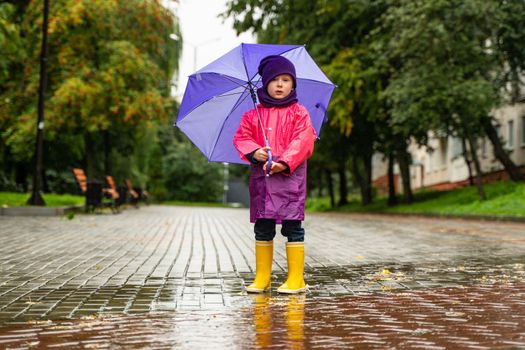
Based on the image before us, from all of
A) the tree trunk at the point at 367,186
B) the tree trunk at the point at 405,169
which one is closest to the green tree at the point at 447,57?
the tree trunk at the point at 405,169

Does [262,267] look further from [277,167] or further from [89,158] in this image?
[89,158]

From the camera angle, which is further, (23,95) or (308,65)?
(23,95)

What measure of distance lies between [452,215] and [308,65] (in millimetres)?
18250

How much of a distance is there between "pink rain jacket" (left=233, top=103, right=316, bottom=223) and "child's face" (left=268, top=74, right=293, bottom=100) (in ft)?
0.33

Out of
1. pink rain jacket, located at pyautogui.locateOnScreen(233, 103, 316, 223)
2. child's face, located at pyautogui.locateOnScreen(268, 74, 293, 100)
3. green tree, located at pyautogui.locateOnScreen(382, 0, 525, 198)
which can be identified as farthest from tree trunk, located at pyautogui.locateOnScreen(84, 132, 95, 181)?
child's face, located at pyautogui.locateOnScreen(268, 74, 293, 100)

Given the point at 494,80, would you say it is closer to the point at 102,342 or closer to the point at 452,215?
the point at 452,215

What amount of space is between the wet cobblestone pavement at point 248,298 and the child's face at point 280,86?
5.03ft

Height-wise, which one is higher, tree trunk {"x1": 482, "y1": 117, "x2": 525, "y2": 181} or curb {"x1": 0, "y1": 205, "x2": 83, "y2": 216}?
tree trunk {"x1": 482, "y1": 117, "x2": 525, "y2": 181}

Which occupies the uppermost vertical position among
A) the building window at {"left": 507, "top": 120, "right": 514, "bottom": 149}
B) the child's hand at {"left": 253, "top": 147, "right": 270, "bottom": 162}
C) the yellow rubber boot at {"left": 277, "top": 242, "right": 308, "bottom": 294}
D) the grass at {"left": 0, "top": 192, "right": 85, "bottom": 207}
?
Answer: the building window at {"left": 507, "top": 120, "right": 514, "bottom": 149}

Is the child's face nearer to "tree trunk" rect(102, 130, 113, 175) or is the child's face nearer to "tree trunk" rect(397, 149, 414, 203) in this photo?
Result: "tree trunk" rect(102, 130, 113, 175)

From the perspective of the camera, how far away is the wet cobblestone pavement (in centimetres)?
462

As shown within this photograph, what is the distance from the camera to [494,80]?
28000mm

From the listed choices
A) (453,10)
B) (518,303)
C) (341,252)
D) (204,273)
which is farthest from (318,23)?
(518,303)

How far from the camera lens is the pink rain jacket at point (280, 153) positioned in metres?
6.29
